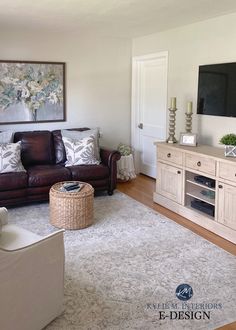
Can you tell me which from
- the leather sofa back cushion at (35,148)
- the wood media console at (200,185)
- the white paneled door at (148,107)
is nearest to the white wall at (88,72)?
the white paneled door at (148,107)

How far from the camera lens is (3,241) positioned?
2217 millimetres

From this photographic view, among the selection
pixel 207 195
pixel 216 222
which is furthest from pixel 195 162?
pixel 216 222

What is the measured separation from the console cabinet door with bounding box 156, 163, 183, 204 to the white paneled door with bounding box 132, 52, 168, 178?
3.90ft

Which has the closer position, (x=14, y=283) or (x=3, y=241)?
(x=14, y=283)

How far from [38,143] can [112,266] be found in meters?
2.60

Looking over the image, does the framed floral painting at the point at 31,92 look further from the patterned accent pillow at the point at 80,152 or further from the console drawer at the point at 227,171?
the console drawer at the point at 227,171

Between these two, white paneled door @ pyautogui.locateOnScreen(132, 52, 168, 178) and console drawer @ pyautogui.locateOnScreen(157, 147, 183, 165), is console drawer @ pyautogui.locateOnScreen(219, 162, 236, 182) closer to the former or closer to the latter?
console drawer @ pyautogui.locateOnScreen(157, 147, 183, 165)

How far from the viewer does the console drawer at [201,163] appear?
3785 millimetres

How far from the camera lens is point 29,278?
209 cm

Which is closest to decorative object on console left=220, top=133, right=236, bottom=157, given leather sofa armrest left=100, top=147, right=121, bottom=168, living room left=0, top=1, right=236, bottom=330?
living room left=0, top=1, right=236, bottom=330

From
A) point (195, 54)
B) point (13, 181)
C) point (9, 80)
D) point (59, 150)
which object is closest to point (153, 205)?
point (59, 150)

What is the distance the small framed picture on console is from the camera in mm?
4391

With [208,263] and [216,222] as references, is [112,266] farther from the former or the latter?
[216,222]

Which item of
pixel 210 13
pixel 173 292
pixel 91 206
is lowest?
pixel 173 292
